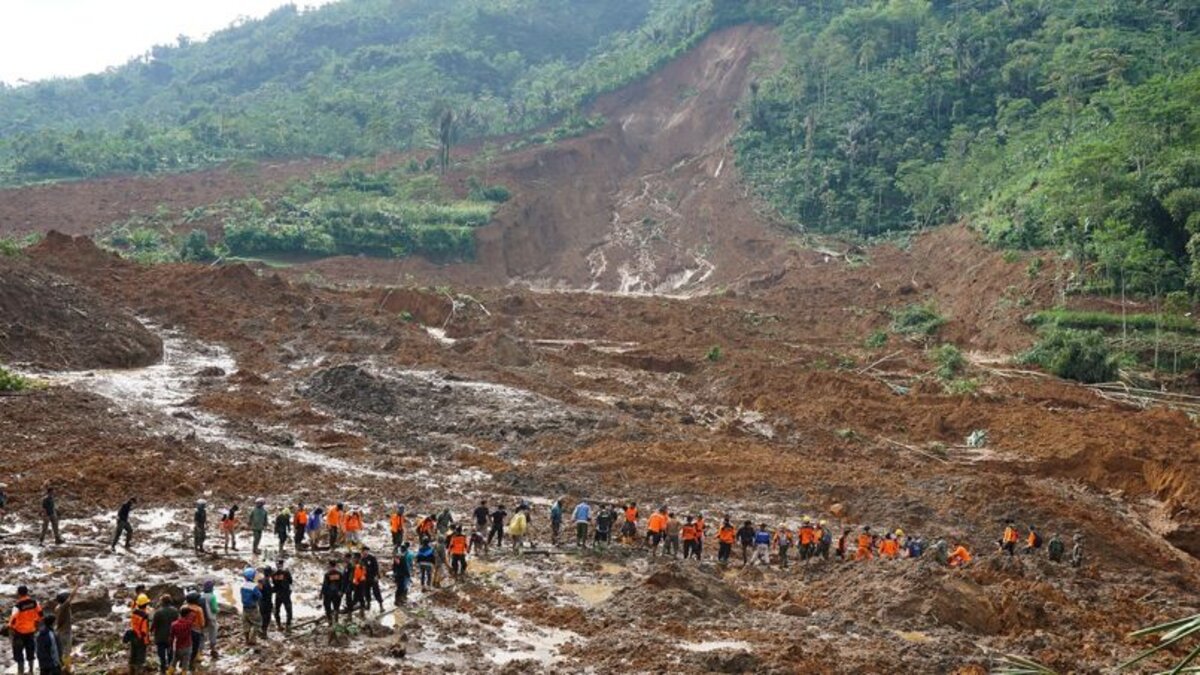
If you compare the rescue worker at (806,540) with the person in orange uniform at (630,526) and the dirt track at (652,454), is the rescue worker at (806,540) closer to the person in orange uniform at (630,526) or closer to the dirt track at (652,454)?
the dirt track at (652,454)

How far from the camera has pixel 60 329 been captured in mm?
29938

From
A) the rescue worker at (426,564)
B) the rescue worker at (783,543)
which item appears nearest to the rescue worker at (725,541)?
the rescue worker at (783,543)

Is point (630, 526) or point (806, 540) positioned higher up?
point (630, 526)

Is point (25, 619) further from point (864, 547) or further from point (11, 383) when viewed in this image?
point (11, 383)

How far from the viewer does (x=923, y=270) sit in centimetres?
5206

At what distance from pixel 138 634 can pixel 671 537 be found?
10.2m

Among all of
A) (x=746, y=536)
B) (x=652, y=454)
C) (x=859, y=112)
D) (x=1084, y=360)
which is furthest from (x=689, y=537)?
(x=859, y=112)

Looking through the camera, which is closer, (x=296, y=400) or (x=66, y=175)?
(x=296, y=400)

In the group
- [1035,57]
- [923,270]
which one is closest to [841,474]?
[923,270]

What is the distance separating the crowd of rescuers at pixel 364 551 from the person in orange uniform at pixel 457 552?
19 mm

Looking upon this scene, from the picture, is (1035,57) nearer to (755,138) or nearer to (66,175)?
(755,138)

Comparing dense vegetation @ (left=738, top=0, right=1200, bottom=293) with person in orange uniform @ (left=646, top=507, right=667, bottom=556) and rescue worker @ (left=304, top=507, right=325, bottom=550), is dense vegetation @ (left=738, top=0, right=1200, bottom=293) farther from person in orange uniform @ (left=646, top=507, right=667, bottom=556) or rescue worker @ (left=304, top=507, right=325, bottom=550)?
rescue worker @ (left=304, top=507, right=325, bottom=550)

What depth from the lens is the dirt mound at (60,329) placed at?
2823 cm

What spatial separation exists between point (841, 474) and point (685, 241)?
4522 centimetres
